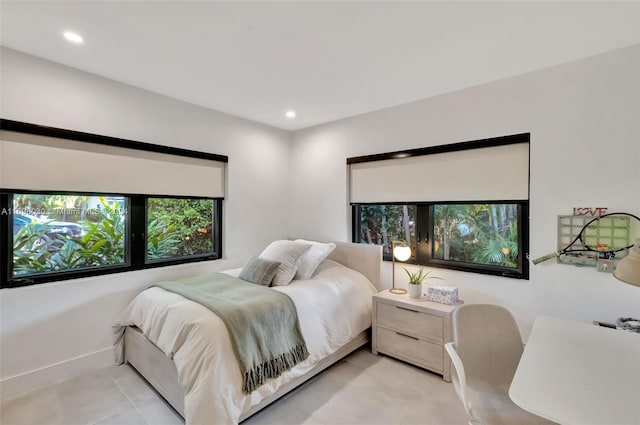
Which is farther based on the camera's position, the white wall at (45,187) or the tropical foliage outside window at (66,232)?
the tropical foliage outside window at (66,232)

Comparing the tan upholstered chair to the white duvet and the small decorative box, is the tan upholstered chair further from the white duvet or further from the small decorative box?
the white duvet

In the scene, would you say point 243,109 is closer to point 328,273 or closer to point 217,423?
point 328,273

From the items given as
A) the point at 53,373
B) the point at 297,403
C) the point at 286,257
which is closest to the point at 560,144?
the point at 286,257

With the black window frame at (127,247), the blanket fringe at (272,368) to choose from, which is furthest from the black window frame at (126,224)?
the blanket fringe at (272,368)

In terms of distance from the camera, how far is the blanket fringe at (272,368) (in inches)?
69.4

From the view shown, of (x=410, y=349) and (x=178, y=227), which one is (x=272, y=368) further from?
(x=178, y=227)

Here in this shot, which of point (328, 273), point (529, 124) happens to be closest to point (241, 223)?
point (328, 273)

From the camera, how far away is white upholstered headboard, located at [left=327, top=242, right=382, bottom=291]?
3.15 meters

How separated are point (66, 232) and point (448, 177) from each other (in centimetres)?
339

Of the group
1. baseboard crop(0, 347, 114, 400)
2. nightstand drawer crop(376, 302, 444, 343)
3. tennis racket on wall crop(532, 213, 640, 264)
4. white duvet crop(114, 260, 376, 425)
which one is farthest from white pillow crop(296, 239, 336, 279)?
tennis racket on wall crop(532, 213, 640, 264)

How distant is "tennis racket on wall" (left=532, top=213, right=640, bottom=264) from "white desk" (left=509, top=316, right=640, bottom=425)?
2.44 ft

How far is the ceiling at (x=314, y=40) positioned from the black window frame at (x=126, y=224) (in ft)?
1.78

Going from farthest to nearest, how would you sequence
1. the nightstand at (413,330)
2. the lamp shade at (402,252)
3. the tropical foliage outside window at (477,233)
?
the lamp shade at (402,252)
the tropical foliage outside window at (477,233)
the nightstand at (413,330)

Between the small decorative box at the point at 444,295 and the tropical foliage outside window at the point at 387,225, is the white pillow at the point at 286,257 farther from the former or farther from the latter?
the small decorative box at the point at 444,295
